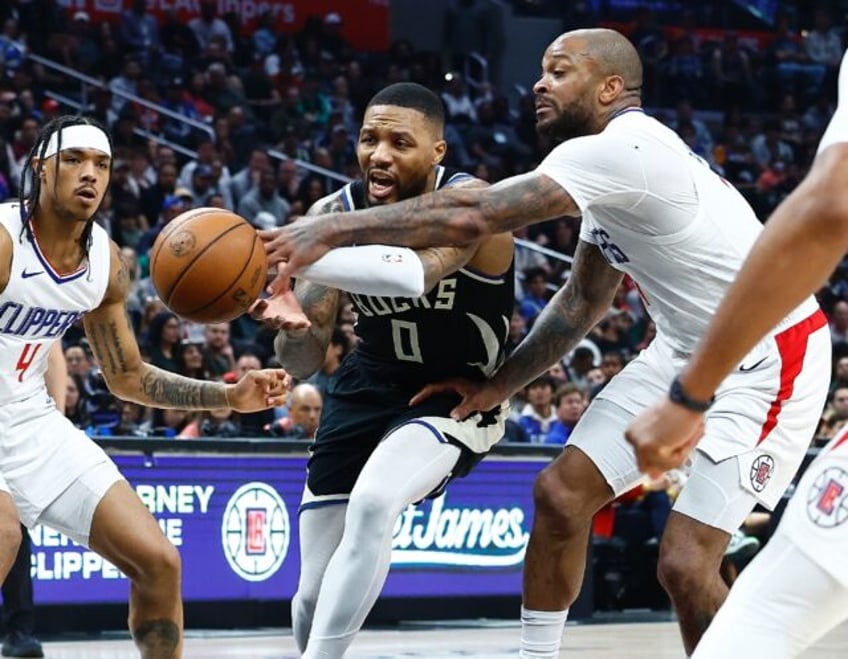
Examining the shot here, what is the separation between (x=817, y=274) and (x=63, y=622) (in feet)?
24.3

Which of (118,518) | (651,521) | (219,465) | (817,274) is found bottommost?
(651,521)

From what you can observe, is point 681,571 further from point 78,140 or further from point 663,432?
point 78,140

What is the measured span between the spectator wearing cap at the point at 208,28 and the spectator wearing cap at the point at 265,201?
4.41m

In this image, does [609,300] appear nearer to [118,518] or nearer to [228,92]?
[118,518]

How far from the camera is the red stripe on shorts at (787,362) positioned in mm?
5191

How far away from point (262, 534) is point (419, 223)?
589cm

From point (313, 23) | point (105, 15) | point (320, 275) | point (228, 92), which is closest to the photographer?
point (320, 275)

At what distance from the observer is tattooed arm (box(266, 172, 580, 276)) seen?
4.32 meters

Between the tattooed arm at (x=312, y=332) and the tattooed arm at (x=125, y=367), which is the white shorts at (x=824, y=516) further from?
the tattooed arm at (x=125, y=367)

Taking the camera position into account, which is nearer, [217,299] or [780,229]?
[780,229]

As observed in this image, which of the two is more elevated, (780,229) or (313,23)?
(780,229)

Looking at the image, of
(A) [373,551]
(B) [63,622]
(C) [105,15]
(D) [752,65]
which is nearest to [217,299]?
(A) [373,551]

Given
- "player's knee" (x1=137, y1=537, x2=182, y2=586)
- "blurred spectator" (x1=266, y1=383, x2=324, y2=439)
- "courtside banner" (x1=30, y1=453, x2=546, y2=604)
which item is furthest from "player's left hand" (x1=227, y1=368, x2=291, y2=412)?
"blurred spectator" (x1=266, y1=383, x2=324, y2=439)

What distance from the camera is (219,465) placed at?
984cm
